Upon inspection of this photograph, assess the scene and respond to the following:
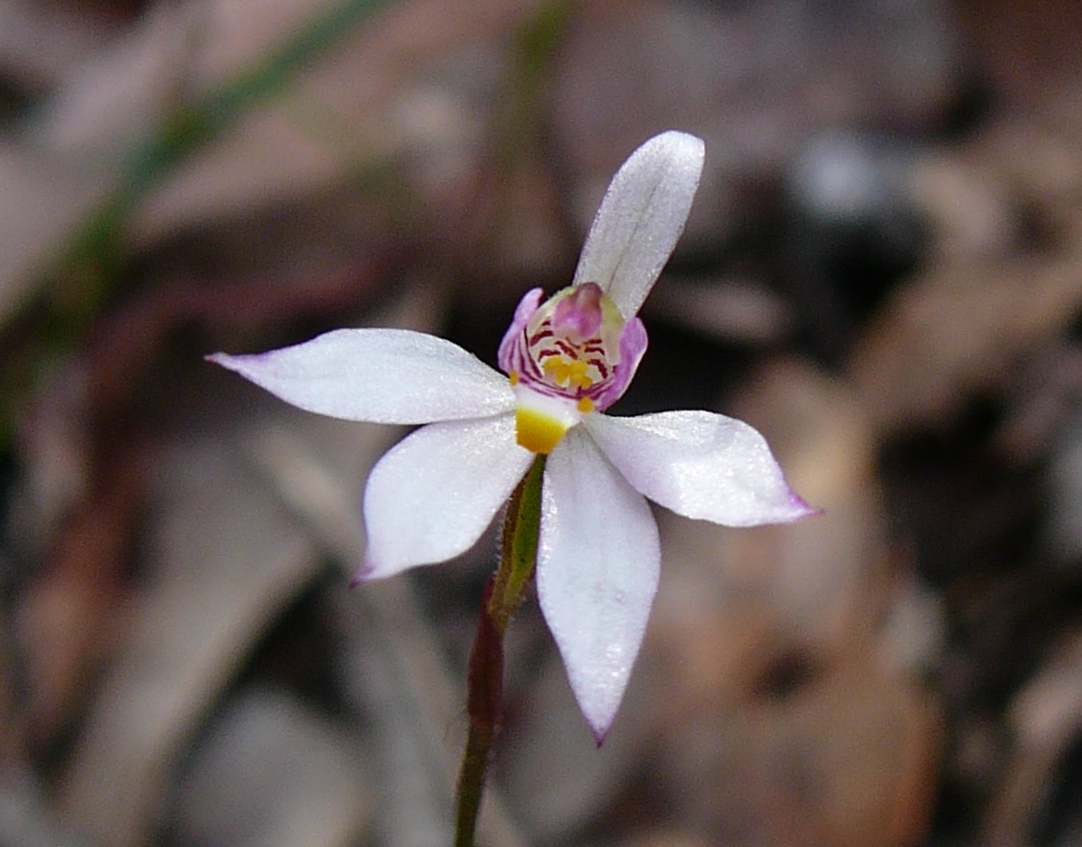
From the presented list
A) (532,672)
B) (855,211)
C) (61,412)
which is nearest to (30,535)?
(61,412)

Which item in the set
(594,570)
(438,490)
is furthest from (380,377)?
(594,570)

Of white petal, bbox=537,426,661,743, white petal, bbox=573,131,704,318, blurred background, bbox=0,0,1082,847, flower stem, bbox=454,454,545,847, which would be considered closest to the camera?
white petal, bbox=537,426,661,743

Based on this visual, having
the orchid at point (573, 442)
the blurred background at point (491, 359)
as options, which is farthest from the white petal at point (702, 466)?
the blurred background at point (491, 359)

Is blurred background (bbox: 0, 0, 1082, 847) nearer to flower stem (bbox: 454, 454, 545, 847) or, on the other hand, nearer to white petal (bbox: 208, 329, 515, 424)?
flower stem (bbox: 454, 454, 545, 847)

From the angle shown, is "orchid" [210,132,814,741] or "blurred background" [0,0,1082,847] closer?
"orchid" [210,132,814,741]

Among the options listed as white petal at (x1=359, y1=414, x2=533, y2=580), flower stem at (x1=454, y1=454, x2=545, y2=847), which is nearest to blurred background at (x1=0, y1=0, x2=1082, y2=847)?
flower stem at (x1=454, y1=454, x2=545, y2=847)

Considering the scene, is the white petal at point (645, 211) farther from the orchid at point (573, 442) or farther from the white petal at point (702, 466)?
the white petal at point (702, 466)

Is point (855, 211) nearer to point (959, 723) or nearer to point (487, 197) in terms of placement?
point (487, 197)
